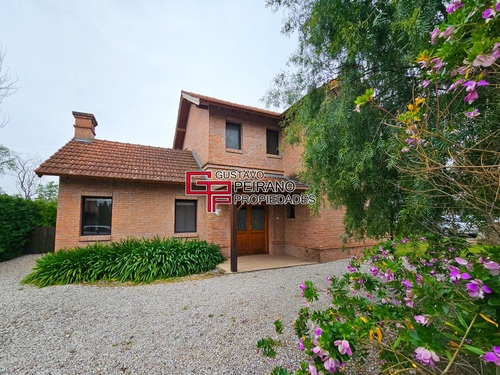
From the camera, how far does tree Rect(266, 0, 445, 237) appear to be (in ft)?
9.57

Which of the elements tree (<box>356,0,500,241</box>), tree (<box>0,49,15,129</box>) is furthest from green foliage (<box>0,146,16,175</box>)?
tree (<box>356,0,500,241</box>)

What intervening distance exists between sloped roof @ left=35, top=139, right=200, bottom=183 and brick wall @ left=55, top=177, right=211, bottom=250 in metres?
0.46

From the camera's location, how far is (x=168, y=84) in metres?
25.8

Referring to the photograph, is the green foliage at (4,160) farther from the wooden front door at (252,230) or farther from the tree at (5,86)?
the wooden front door at (252,230)

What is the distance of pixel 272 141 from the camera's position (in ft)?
33.4

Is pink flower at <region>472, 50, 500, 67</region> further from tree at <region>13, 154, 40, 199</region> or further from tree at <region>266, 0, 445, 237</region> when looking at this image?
tree at <region>13, 154, 40, 199</region>

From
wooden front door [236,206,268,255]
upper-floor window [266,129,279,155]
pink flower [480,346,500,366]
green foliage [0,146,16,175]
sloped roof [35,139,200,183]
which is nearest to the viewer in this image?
pink flower [480,346,500,366]

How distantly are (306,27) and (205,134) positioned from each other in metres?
6.11

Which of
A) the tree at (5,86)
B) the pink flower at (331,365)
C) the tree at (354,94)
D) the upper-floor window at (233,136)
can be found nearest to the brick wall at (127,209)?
the upper-floor window at (233,136)

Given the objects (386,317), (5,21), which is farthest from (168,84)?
(386,317)

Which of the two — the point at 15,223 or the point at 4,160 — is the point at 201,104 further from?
the point at 4,160

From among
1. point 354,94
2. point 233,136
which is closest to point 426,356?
point 354,94

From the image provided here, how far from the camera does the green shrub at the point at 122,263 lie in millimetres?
6012

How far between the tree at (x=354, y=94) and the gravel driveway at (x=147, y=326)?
8.45 ft
